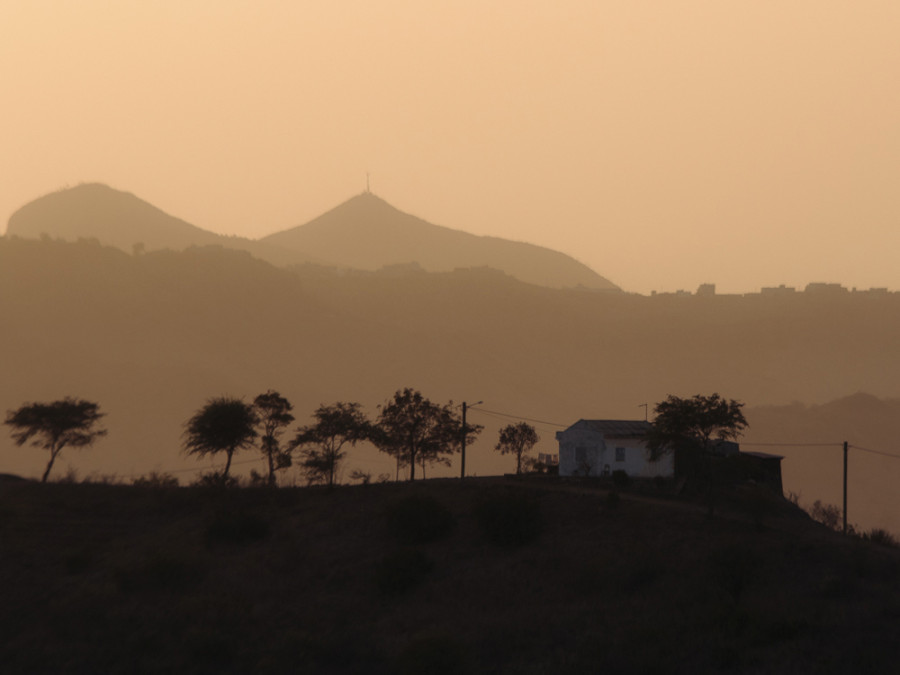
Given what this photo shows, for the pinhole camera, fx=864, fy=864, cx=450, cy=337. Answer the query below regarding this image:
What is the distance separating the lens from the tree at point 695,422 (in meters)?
53.5

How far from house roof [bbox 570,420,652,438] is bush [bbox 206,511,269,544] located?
31.7 meters

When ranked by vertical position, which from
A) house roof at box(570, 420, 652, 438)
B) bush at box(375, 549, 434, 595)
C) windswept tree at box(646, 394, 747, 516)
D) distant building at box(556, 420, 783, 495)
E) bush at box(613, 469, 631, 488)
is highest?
windswept tree at box(646, 394, 747, 516)

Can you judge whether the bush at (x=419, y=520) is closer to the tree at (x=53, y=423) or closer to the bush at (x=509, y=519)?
the bush at (x=509, y=519)

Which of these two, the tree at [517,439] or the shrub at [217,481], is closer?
the shrub at [217,481]

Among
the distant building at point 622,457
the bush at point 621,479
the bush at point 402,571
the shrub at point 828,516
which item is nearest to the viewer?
the bush at point 402,571

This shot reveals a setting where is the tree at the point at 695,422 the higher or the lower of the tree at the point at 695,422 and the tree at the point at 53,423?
the higher

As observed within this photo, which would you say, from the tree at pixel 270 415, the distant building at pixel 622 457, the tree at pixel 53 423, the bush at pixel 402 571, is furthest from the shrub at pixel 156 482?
the distant building at pixel 622 457

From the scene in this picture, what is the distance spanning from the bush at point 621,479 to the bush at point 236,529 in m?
28.5

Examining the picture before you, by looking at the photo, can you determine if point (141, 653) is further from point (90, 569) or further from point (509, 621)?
point (90, 569)

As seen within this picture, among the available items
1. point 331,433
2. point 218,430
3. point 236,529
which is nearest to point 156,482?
point 218,430

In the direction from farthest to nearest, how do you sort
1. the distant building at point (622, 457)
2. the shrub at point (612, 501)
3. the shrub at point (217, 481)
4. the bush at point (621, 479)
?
the distant building at point (622, 457) < the shrub at point (217, 481) < the bush at point (621, 479) < the shrub at point (612, 501)

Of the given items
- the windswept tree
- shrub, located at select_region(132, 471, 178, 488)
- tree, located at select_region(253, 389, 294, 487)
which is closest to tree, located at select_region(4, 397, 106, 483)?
shrub, located at select_region(132, 471, 178, 488)

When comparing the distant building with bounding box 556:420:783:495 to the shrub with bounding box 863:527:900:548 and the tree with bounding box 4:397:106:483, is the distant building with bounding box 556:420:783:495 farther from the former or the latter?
the tree with bounding box 4:397:106:483

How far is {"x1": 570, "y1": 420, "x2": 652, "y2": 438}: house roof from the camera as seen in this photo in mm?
78938
